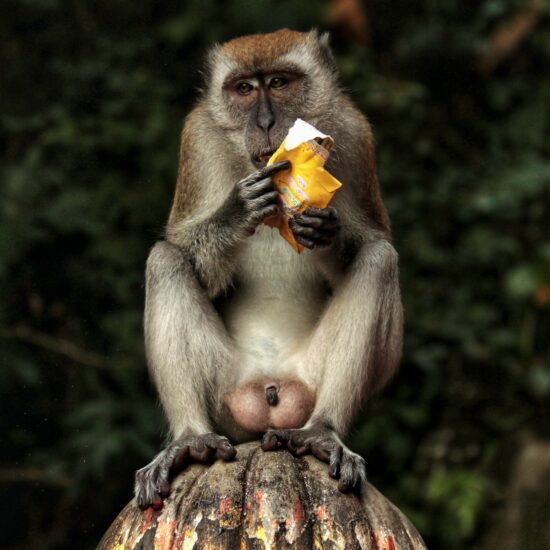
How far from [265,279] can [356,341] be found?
737mm

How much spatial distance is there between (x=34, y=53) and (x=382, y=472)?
495cm

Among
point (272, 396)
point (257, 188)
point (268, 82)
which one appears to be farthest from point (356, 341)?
point (268, 82)

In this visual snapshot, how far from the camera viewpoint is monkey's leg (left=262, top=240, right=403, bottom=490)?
14.9ft

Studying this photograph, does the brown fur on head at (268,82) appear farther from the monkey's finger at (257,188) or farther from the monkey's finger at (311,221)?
the monkey's finger at (311,221)

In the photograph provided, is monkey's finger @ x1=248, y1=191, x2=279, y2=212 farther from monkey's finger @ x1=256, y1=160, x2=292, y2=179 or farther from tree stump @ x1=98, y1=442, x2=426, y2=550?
tree stump @ x1=98, y1=442, x2=426, y2=550

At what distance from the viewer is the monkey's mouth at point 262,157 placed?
14.8 ft

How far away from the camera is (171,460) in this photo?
418 cm

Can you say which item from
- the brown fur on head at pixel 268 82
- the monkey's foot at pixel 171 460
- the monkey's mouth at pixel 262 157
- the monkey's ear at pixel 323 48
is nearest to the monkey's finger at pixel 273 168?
the monkey's mouth at pixel 262 157

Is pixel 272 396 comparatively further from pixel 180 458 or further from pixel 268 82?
pixel 268 82

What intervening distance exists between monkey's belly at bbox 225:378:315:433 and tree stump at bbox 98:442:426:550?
55 centimetres

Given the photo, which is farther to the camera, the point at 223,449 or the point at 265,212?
the point at 265,212

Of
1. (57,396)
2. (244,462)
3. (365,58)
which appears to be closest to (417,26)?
(365,58)

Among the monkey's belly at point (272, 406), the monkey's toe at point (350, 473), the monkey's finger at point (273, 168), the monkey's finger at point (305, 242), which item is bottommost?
the monkey's toe at point (350, 473)

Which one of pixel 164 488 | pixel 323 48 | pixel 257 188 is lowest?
pixel 164 488
